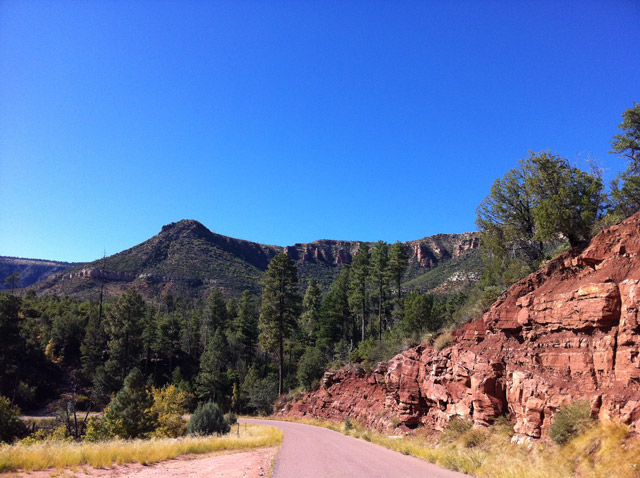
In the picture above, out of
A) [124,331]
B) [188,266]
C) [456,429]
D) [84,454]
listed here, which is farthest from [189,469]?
[188,266]

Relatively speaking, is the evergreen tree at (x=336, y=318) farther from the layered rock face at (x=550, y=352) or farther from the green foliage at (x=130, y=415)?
the layered rock face at (x=550, y=352)

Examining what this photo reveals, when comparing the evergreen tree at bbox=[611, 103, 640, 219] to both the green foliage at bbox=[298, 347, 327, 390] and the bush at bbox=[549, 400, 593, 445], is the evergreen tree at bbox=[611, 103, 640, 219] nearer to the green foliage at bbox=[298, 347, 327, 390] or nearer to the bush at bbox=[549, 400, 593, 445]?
the bush at bbox=[549, 400, 593, 445]

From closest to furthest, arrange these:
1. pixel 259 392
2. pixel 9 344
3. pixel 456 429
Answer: pixel 456 429
pixel 259 392
pixel 9 344

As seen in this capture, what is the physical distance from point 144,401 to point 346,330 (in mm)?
38975

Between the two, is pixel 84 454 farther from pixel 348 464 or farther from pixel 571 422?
pixel 571 422

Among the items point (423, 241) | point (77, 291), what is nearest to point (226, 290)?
point (77, 291)

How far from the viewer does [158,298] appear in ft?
318

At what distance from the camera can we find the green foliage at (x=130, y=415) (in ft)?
81.5

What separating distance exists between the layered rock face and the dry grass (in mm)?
575

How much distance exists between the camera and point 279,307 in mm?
45344

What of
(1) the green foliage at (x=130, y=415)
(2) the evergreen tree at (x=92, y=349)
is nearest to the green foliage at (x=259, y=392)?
(1) the green foliage at (x=130, y=415)

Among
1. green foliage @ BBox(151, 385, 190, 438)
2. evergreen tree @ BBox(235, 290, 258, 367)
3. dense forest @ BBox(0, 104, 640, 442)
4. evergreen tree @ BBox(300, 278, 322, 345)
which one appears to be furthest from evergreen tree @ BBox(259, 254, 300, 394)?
evergreen tree @ BBox(235, 290, 258, 367)

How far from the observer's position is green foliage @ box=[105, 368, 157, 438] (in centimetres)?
2484

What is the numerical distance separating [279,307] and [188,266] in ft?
284
